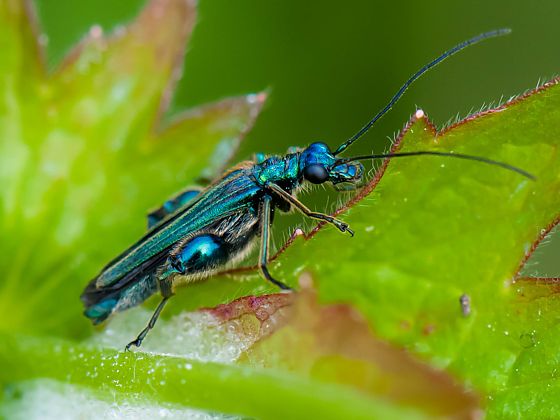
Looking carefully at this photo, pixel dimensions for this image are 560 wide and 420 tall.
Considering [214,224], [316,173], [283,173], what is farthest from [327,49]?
[214,224]

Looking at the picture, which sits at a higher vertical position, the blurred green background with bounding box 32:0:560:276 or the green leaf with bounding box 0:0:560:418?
the blurred green background with bounding box 32:0:560:276

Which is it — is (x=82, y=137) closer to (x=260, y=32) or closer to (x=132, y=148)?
(x=132, y=148)

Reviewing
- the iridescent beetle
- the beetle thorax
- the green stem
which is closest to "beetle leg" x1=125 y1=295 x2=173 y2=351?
the iridescent beetle

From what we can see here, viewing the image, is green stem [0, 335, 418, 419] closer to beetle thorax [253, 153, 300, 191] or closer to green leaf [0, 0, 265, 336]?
green leaf [0, 0, 265, 336]

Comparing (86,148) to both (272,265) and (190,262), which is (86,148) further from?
(272,265)

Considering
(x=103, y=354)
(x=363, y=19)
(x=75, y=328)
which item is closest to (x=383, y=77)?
(x=363, y=19)
